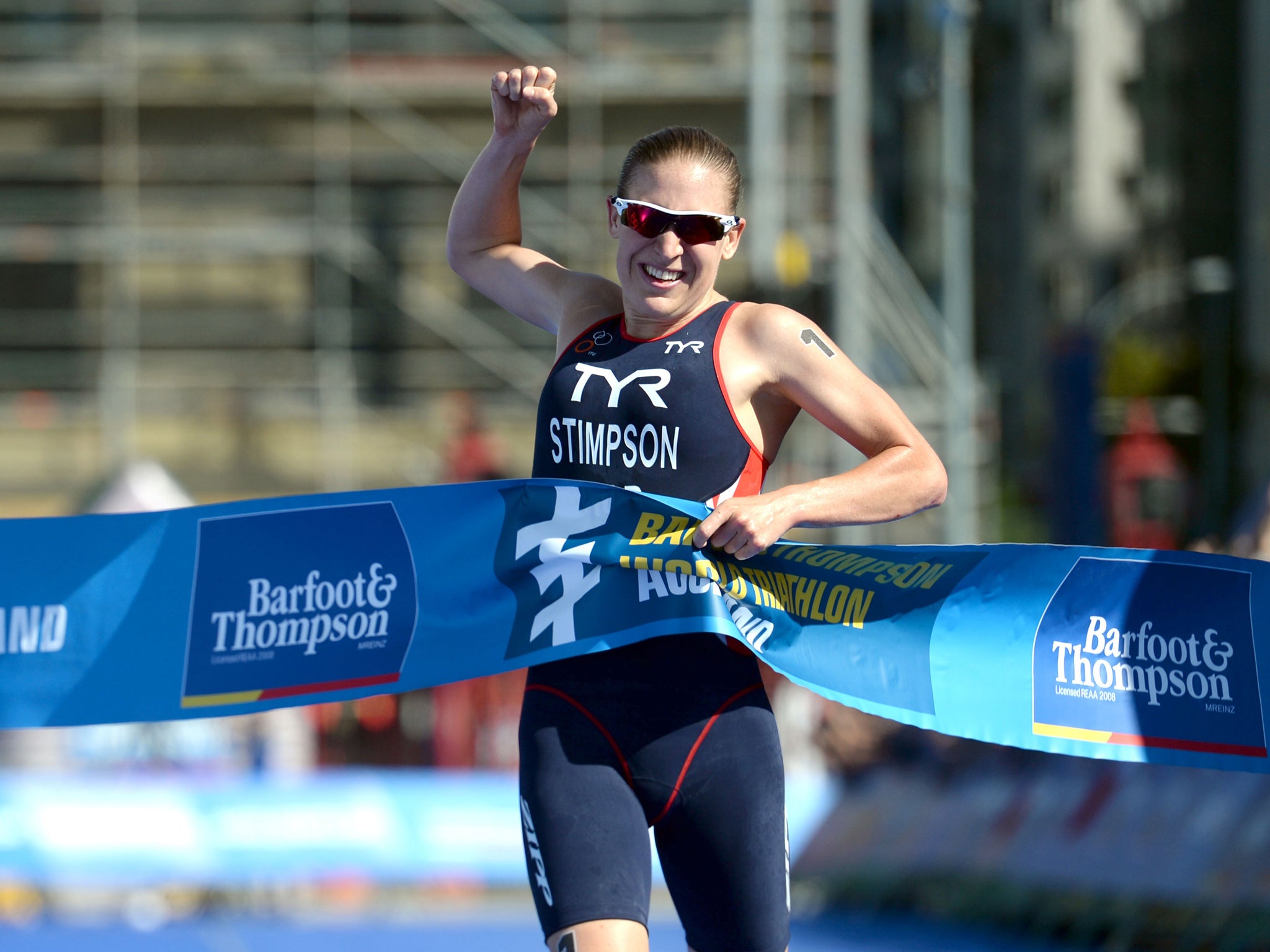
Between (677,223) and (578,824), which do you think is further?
(677,223)

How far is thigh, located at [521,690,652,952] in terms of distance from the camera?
130 inches

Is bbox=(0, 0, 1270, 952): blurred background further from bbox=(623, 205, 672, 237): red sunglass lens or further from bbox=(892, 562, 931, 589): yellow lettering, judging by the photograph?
bbox=(623, 205, 672, 237): red sunglass lens

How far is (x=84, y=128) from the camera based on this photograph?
15.6 metres

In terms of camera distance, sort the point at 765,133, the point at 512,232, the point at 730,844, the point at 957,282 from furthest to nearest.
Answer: the point at 957,282 < the point at 765,133 < the point at 512,232 < the point at 730,844

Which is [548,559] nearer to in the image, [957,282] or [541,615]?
[541,615]

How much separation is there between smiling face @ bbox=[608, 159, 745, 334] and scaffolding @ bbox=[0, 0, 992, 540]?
1123 centimetres


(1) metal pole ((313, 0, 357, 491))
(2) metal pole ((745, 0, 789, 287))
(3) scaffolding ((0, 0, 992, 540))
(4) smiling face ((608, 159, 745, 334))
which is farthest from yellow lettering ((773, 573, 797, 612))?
(1) metal pole ((313, 0, 357, 491))

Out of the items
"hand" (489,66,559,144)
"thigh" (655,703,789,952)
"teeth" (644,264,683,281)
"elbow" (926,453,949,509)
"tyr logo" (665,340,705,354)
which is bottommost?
"thigh" (655,703,789,952)

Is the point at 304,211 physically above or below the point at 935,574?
above

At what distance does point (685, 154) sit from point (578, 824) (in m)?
1.36

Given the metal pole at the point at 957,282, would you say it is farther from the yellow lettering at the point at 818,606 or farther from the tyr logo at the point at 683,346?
the tyr logo at the point at 683,346

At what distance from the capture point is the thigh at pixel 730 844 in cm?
344

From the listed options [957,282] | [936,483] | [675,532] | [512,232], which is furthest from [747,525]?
[957,282]

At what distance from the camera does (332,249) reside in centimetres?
1523
